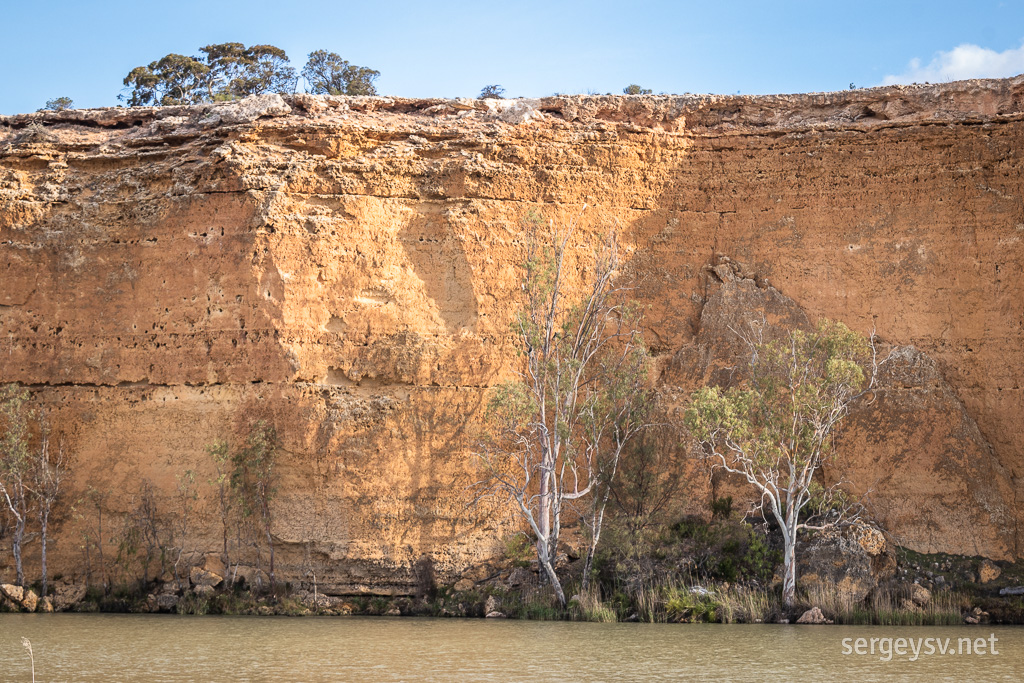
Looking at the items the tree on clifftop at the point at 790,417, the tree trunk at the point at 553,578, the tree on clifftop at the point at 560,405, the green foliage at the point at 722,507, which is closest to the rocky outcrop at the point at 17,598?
the tree on clifftop at the point at 560,405

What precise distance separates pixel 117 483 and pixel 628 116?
1171cm

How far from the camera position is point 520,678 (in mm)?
9281

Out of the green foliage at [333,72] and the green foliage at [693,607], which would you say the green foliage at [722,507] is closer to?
the green foliage at [693,607]

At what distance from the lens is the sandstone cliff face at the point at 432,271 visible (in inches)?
672

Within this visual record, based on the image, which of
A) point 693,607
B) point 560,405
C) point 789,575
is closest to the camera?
point 693,607

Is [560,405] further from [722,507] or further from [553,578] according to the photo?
[722,507]

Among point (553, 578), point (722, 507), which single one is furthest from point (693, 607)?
point (722, 507)

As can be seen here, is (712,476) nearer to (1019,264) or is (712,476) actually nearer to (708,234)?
(708,234)

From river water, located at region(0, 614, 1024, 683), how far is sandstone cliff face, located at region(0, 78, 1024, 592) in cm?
315

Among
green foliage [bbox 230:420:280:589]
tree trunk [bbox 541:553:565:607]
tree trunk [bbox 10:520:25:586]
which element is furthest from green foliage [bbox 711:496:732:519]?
tree trunk [bbox 10:520:25:586]

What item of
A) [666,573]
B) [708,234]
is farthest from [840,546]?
[708,234]

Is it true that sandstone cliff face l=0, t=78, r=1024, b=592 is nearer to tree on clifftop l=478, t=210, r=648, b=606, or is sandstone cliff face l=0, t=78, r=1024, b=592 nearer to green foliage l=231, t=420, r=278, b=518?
green foliage l=231, t=420, r=278, b=518

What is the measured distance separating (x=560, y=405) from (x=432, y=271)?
363cm

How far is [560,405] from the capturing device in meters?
16.8
